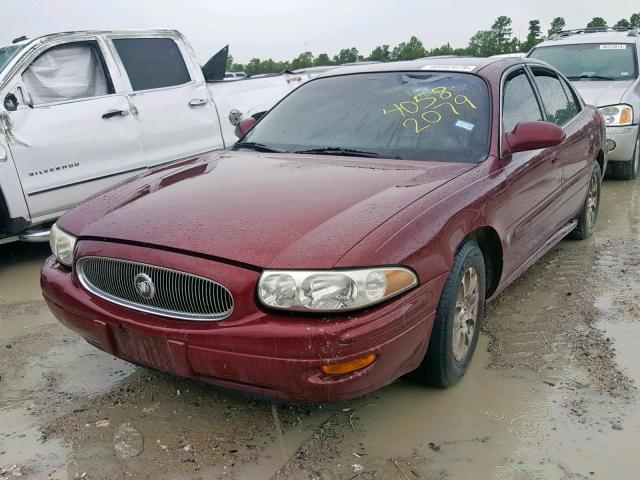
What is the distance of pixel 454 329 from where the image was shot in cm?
293

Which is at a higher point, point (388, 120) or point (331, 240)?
point (388, 120)

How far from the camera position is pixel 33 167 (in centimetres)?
498

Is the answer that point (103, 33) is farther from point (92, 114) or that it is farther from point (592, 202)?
point (592, 202)

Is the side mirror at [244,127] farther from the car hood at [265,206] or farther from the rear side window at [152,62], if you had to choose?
the rear side window at [152,62]

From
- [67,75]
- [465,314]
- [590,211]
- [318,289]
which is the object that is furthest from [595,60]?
[318,289]

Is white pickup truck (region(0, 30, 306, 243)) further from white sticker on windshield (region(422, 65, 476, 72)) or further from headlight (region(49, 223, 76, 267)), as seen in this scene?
white sticker on windshield (region(422, 65, 476, 72))

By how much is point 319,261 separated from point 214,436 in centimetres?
91

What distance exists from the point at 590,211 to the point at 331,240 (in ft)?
12.1

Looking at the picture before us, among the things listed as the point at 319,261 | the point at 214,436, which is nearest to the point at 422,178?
the point at 319,261

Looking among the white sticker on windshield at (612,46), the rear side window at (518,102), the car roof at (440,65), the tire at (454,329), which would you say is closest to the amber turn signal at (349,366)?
the tire at (454,329)

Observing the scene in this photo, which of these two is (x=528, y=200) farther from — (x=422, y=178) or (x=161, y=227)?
(x=161, y=227)

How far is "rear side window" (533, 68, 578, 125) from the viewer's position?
14.5 ft

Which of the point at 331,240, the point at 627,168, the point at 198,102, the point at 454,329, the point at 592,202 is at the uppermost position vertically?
the point at 198,102

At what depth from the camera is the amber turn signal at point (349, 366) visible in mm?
2307
